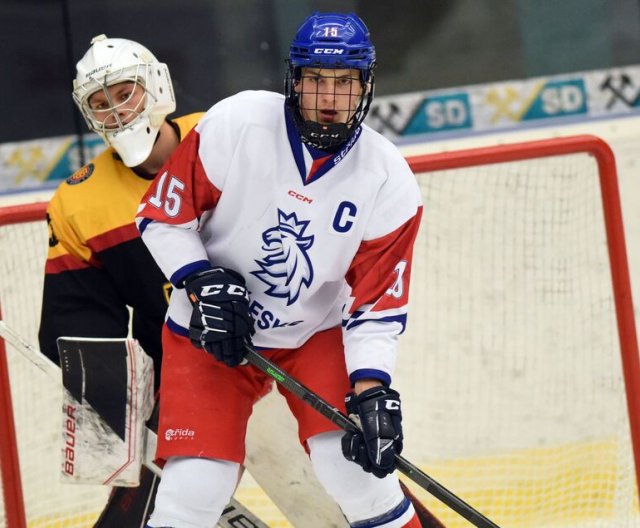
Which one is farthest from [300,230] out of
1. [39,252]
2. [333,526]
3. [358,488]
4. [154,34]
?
[154,34]

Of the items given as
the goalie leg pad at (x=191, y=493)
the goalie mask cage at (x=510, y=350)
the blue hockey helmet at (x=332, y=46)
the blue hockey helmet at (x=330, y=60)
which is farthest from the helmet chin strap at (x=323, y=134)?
the goalie mask cage at (x=510, y=350)

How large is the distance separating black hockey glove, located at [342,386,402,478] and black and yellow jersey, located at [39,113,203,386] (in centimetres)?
Answer: 62

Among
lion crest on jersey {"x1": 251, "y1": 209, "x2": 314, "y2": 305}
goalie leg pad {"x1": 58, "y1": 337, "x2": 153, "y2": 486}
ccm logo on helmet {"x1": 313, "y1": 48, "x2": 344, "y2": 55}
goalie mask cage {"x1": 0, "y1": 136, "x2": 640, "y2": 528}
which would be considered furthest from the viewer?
goalie mask cage {"x1": 0, "y1": 136, "x2": 640, "y2": 528}

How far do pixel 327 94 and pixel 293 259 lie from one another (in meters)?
0.31

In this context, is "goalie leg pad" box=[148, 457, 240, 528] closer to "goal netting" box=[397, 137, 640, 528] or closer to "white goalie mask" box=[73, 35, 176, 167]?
"white goalie mask" box=[73, 35, 176, 167]

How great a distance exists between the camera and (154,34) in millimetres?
4039

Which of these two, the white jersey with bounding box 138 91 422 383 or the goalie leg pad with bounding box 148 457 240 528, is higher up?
the white jersey with bounding box 138 91 422 383

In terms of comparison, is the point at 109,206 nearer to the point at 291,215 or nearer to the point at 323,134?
the point at 291,215

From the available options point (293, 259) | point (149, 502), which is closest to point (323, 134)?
point (293, 259)

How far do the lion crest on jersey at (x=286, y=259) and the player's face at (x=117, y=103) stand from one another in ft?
1.60

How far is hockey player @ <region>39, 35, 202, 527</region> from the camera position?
2789mm

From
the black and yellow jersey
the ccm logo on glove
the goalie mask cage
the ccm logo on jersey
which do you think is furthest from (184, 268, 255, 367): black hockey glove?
the goalie mask cage

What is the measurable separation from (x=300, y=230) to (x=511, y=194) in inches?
49.8

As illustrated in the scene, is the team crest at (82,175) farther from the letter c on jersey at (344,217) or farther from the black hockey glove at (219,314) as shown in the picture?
the letter c on jersey at (344,217)
